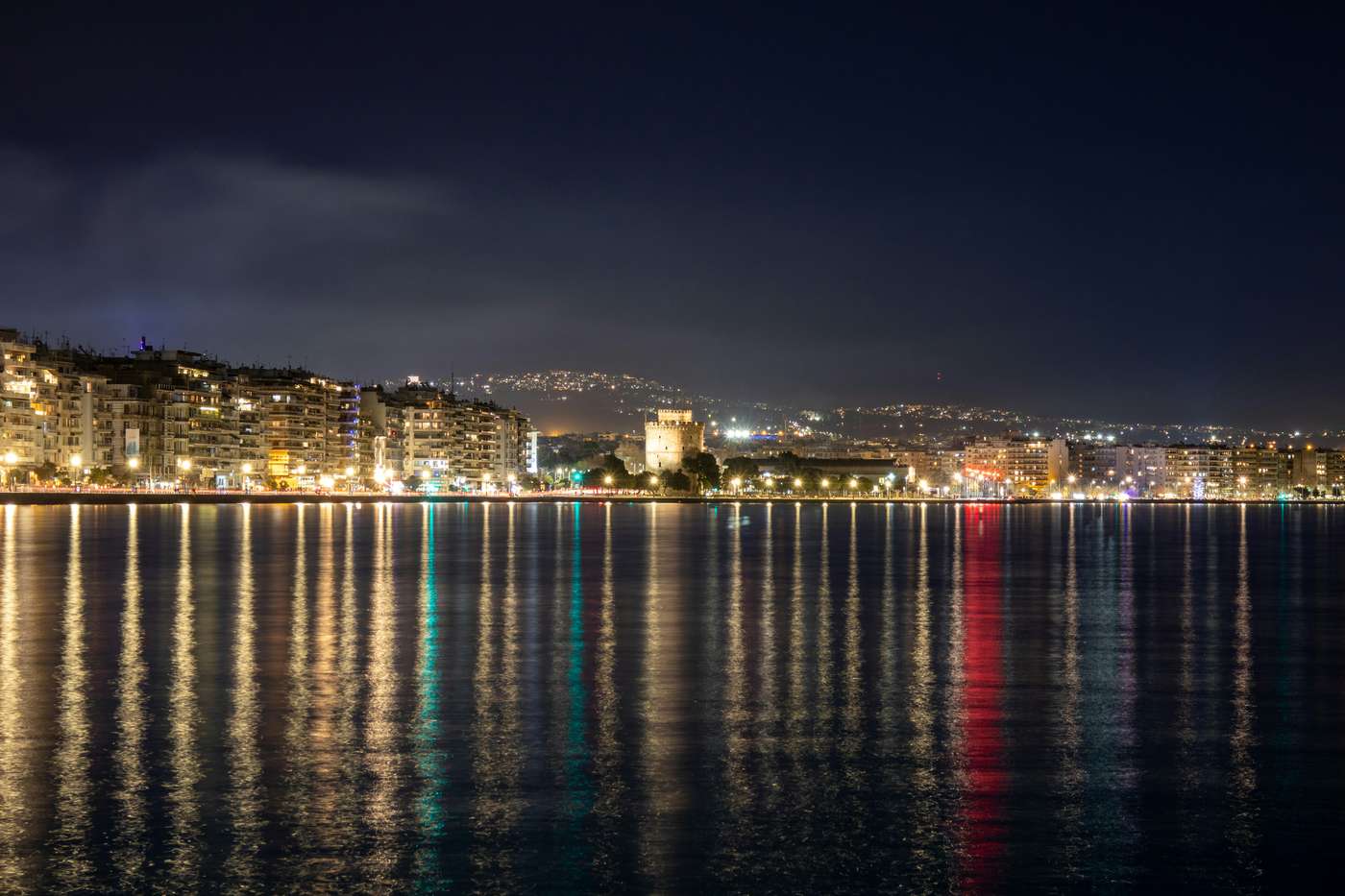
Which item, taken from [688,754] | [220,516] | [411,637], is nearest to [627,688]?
[688,754]

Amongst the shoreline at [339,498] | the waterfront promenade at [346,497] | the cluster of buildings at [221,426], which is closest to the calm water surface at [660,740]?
the shoreline at [339,498]

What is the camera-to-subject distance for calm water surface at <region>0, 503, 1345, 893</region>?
34.8ft

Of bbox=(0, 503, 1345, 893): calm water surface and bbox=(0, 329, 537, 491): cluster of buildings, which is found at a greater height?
bbox=(0, 329, 537, 491): cluster of buildings

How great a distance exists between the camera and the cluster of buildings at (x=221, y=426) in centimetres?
12231

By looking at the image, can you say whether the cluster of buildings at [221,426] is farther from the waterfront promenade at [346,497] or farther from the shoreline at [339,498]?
the shoreline at [339,498]

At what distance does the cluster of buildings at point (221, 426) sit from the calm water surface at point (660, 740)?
96.6 meters

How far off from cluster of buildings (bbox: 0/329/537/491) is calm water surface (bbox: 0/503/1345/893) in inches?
3802

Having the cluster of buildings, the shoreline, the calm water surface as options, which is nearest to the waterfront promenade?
the shoreline

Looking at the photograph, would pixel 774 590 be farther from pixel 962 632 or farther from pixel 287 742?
pixel 287 742

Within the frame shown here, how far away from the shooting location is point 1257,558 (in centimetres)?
5416

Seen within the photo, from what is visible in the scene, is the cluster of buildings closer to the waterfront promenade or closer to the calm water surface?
the waterfront promenade

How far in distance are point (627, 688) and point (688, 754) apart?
424cm

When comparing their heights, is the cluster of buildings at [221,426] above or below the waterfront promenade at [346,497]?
above

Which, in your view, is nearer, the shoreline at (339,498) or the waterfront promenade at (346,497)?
the shoreline at (339,498)
